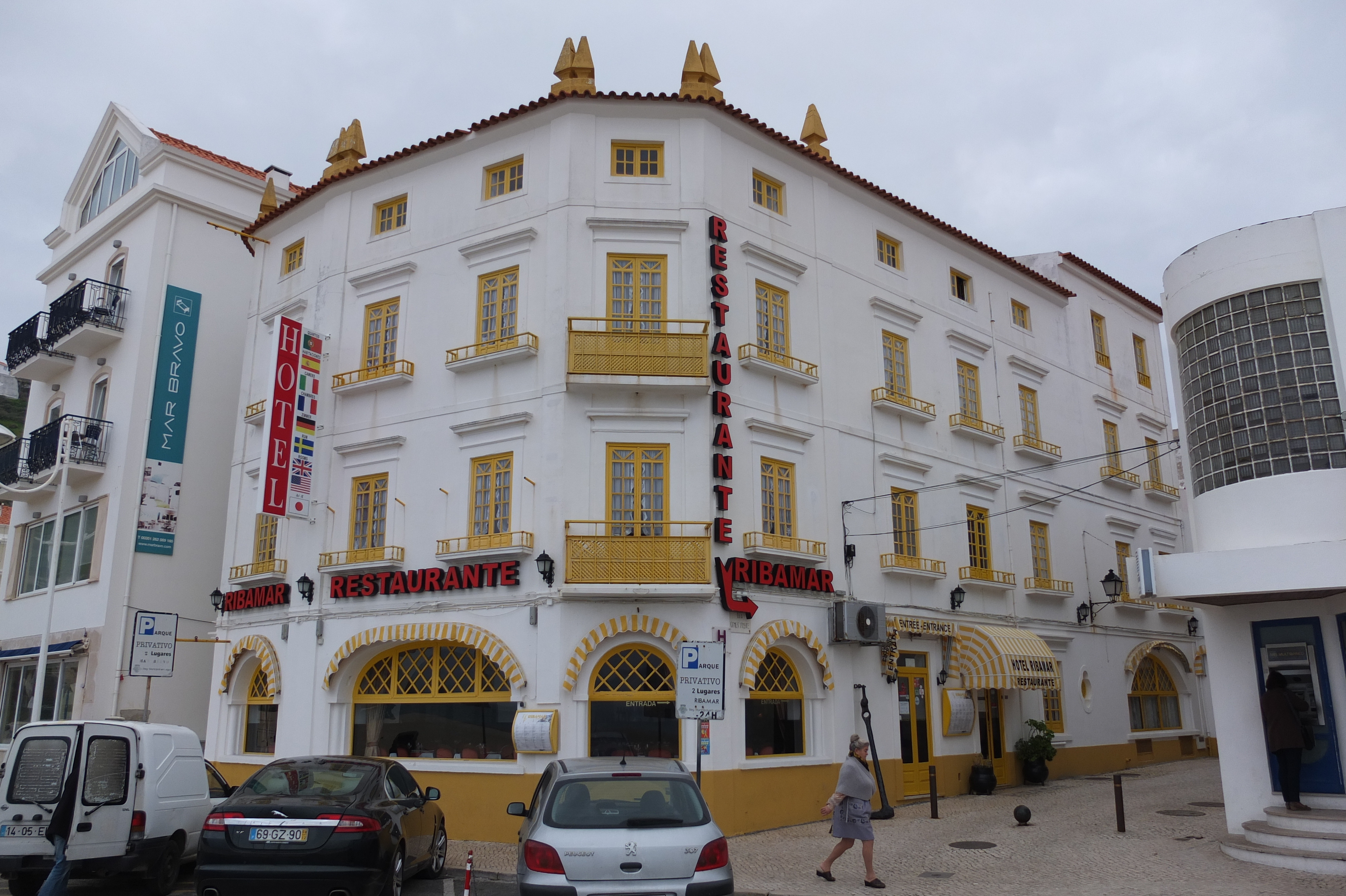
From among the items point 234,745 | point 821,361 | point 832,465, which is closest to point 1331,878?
point 832,465

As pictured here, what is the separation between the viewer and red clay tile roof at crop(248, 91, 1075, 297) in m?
19.3

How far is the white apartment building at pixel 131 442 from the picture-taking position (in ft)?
80.8

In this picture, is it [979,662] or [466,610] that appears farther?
[979,662]

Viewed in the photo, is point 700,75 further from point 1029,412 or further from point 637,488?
point 1029,412

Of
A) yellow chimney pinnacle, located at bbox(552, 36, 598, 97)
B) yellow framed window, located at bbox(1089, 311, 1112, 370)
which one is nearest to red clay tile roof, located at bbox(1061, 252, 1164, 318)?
yellow framed window, located at bbox(1089, 311, 1112, 370)

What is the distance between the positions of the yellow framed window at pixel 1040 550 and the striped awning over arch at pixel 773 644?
8.50 m

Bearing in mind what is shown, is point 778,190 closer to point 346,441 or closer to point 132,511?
point 346,441

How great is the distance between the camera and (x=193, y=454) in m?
25.9

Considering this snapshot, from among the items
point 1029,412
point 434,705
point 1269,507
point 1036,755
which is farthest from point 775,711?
point 1029,412

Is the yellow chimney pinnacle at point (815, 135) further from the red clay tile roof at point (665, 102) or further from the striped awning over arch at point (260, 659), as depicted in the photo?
the striped awning over arch at point (260, 659)

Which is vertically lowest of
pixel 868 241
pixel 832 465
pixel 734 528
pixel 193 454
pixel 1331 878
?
pixel 1331 878

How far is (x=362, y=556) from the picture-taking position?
19.4 meters

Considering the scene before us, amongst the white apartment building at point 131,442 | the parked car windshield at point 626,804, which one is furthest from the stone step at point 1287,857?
the white apartment building at point 131,442

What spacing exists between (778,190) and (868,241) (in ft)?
9.08
